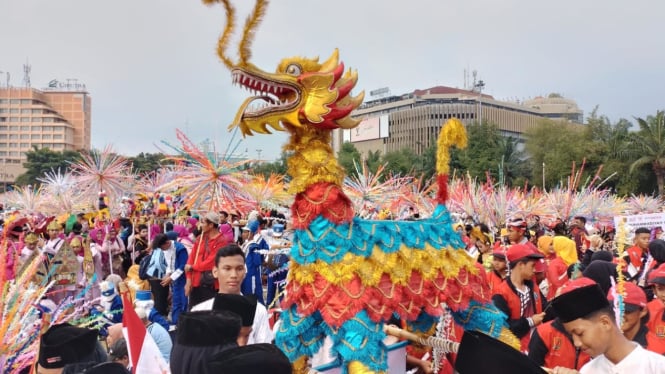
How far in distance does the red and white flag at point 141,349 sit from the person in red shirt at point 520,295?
2715 millimetres

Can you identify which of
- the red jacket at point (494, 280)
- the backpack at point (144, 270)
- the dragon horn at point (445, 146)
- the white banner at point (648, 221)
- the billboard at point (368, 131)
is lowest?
the backpack at point (144, 270)

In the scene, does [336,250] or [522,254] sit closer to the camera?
[336,250]

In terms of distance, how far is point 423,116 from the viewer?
79.7 m

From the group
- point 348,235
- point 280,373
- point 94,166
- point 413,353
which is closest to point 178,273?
point 413,353

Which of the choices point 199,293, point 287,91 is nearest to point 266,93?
point 287,91

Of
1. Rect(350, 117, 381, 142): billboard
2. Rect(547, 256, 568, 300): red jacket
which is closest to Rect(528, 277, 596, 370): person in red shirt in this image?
Rect(547, 256, 568, 300): red jacket

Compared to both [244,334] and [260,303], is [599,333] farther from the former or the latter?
[260,303]

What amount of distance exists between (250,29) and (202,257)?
3.50 meters

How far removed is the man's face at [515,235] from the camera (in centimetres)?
917

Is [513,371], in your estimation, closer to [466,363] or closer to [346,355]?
[466,363]

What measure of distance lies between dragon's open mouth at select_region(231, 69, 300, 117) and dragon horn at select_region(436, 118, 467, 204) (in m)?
1.31

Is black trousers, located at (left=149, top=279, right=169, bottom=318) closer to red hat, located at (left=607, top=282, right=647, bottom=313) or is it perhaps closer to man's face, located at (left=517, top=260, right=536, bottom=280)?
man's face, located at (left=517, top=260, right=536, bottom=280)

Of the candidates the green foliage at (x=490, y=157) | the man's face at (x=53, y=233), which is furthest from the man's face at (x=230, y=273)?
the green foliage at (x=490, y=157)

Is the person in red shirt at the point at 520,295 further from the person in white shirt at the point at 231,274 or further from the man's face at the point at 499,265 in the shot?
the person in white shirt at the point at 231,274
